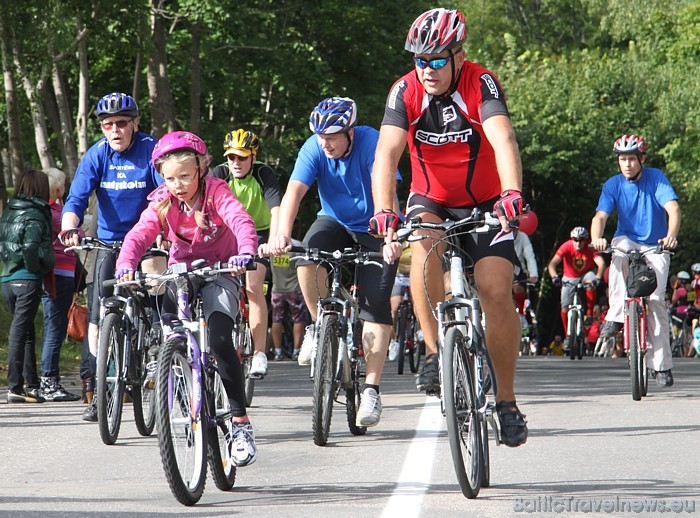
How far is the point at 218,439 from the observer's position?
653cm

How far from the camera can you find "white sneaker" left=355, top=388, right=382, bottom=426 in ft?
28.1

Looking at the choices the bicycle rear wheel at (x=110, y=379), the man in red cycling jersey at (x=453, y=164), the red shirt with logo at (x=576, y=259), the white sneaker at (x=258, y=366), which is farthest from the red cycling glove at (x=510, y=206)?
the red shirt with logo at (x=576, y=259)

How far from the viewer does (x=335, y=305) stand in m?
8.74

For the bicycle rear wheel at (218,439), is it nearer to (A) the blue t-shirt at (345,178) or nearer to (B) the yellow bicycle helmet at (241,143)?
(A) the blue t-shirt at (345,178)

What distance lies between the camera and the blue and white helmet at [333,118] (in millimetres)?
8977

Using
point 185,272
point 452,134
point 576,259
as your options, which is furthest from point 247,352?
point 576,259

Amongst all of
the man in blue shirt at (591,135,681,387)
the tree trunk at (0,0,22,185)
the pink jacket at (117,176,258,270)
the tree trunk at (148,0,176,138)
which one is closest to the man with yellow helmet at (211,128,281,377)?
the man in blue shirt at (591,135,681,387)

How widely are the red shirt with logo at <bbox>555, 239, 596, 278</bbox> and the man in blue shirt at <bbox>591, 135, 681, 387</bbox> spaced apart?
801 cm

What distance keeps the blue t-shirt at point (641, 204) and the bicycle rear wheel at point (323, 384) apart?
444cm

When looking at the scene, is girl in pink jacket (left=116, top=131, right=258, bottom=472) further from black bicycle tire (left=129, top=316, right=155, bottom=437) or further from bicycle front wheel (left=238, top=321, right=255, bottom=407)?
bicycle front wheel (left=238, top=321, right=255, bottom=407)

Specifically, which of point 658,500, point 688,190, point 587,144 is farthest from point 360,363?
point 587,144

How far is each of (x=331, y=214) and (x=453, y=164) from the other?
232 centimetres

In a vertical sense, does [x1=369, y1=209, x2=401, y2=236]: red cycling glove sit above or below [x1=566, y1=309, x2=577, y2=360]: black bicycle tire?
above

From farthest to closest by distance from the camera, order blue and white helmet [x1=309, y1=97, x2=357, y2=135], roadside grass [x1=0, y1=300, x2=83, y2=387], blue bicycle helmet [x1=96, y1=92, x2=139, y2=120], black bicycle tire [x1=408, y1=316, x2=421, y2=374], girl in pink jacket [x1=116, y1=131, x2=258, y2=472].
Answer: black bicycle tire [x1=408, y1=316, x2=421, y2=374]
roadside grass [x1=0, y1=300, x2=83, y2=387]
blue bicycle helmet [x1=96, y1=92, x2=139, y2=120]
blue and white helmet [x1=309, y1=97, x2=357, y2=135]
girl in pink jacket [x1=116, y1=131, x2=258, y2=472]
